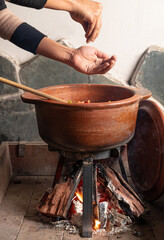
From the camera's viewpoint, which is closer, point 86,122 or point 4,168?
point 86,122

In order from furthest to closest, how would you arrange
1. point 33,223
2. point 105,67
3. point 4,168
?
point 4,168 < point 33,223 < point 105,67

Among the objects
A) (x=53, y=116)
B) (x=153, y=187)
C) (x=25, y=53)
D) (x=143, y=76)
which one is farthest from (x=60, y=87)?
(x=153, y=187)

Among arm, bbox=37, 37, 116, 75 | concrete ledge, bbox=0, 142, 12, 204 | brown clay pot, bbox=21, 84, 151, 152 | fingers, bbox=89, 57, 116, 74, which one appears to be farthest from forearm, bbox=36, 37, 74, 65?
concrete ledge, bbox=0, 142, 12, 204

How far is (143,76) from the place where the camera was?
2.57m

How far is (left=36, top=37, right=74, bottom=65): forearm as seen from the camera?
184 centimetres

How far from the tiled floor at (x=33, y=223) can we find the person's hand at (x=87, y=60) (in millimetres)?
1095

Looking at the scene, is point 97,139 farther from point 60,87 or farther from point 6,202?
point 6,202

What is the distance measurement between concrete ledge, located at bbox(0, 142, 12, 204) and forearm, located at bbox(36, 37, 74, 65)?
1.06 metres

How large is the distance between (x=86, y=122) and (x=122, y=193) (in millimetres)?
731

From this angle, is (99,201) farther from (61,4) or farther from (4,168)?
(61,4)

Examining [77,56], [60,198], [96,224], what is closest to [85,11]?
[77,56]

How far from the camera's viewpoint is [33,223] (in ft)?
7.02

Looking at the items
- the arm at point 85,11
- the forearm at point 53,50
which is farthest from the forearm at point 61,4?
the forearm at point 53,50

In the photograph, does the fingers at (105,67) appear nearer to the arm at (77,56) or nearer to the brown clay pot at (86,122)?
the arm at (77,56)
